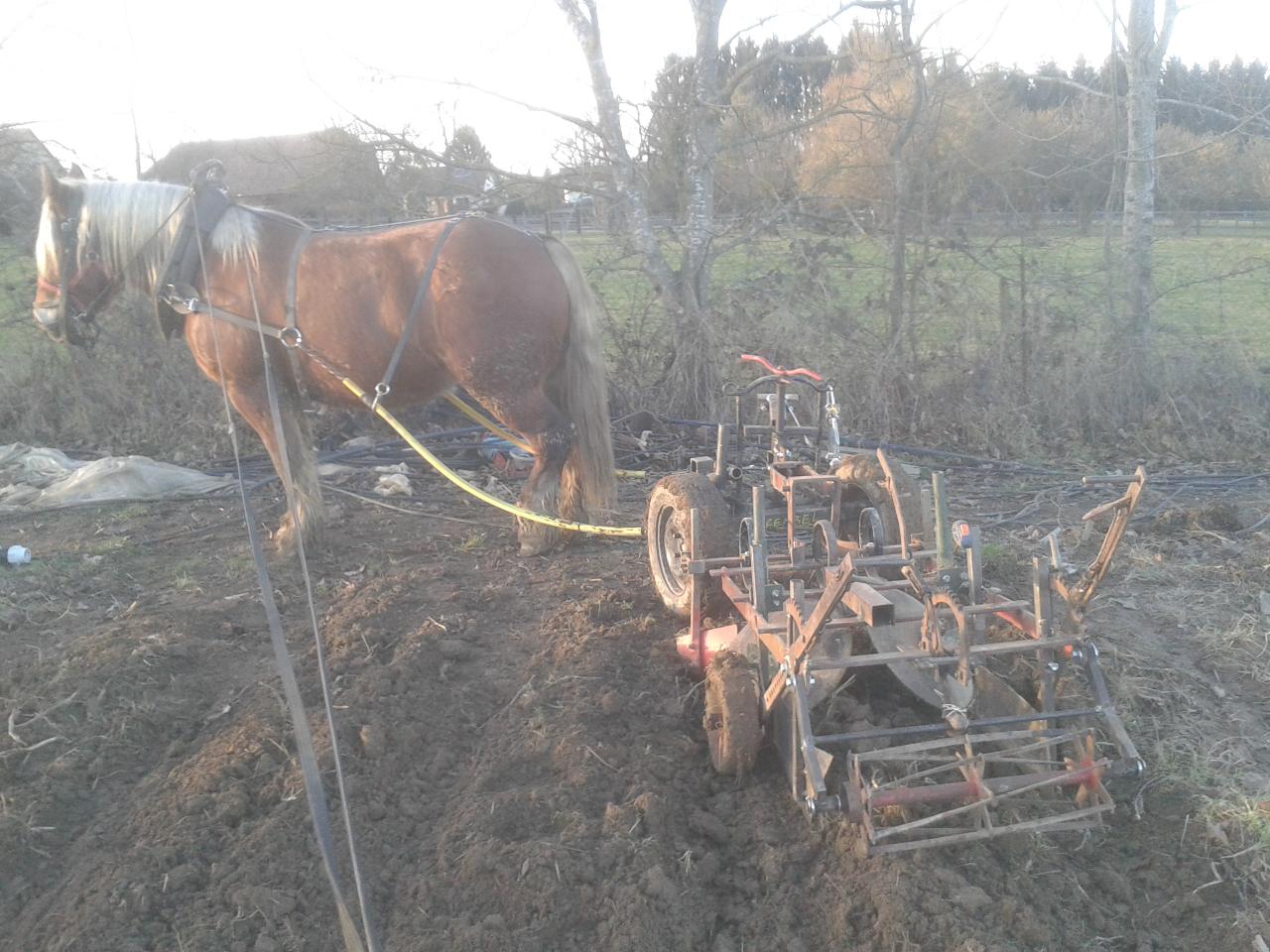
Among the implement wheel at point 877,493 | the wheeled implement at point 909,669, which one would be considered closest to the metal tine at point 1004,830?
the wheeled implement at point 909,669

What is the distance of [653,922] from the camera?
256cm

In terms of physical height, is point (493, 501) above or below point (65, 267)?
below

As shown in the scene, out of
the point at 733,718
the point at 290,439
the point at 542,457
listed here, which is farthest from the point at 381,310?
the point at 733,718

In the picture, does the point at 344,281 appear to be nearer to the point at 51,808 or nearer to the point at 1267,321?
the point at 51,808

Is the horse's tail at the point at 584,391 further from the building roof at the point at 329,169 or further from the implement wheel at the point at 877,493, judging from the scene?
the building roof at the point at 329,169

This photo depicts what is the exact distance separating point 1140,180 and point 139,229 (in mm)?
8038

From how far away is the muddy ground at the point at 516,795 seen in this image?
258 cm

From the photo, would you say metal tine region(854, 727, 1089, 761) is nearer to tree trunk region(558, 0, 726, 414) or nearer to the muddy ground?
the muddy ground

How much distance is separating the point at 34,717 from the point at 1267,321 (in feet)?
45.0

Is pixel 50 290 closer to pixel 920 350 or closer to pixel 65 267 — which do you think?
pixel 65 267

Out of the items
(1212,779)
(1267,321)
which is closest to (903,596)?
(1212,779)

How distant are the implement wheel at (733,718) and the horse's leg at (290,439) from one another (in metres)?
3.17

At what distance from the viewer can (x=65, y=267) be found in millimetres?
5523

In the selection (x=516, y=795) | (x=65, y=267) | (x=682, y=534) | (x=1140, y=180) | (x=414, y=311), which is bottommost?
(x=516, y=795)
